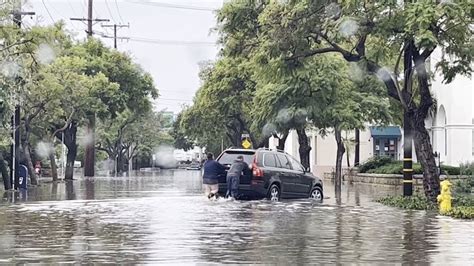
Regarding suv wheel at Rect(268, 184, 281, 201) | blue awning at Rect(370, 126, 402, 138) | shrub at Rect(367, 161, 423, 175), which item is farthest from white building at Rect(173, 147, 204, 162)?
suv wheel at Rect(268, 184, 281, 201)

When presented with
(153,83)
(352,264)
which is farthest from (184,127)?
(352,264)

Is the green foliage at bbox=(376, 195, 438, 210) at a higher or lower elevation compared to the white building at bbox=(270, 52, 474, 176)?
lower

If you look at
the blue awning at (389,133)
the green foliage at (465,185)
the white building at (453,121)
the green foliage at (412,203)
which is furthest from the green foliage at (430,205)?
the blue awning at (389,133)

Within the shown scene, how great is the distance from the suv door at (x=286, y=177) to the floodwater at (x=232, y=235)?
2538mm

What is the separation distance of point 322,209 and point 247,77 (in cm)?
2607

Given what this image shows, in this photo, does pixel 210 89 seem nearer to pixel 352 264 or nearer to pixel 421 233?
pixel 421 233

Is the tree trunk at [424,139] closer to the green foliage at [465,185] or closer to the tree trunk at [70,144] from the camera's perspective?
the green foliage at [465,185]

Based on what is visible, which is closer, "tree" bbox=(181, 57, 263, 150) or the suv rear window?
the suv rear window

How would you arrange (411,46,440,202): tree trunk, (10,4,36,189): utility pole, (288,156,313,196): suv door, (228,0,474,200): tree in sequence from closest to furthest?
(228,0,474,200): tree
(411,46,440,202): tree trunk
(288,156,313,196): suv door
(10,4,36,189): utility pole

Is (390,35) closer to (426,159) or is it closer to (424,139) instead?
(424,139)

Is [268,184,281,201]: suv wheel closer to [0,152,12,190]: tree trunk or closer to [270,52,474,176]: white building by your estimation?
[0,152,12,190]: tree trunk

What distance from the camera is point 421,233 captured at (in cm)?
1528

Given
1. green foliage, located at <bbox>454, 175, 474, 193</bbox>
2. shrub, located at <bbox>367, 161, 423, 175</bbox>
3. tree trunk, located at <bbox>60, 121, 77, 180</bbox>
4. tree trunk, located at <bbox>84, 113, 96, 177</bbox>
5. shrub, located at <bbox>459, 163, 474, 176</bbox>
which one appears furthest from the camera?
tree trunk, located at <bbox>84, 113, 96, 177</bbox>

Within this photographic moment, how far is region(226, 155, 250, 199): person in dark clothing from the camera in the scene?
2425 centimetres
